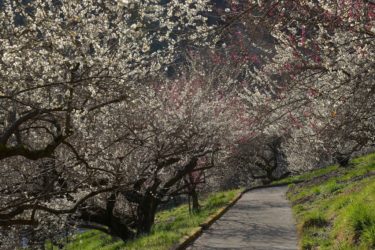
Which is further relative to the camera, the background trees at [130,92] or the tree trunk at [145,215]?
the tree trunk at [145,215]

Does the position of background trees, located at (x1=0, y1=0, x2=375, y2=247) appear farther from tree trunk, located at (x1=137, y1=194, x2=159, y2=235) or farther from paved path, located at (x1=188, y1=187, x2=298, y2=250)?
paved path, located at (x1=188, y1=187, x2=298, y2=250)

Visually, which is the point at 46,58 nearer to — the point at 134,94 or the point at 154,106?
the point at 134,94

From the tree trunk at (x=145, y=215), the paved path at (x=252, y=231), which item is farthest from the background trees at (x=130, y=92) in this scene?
Result: the paved path at (x=252, y=231)

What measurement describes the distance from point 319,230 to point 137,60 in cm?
580

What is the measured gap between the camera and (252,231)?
1335 cm

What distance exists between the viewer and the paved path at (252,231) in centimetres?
1102

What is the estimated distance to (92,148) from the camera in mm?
10672

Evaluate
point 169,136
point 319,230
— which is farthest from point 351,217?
point 169,136

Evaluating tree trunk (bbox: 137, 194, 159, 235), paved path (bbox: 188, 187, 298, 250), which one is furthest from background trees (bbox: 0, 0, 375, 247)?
paved path (bbox: 188, 187, 298, 250)

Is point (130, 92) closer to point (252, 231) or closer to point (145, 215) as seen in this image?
point (252, 231)

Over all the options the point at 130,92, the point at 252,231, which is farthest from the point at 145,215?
the point at 130,92

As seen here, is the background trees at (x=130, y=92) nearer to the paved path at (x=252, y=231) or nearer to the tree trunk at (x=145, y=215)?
the tree trunk at (x=145, y=215)

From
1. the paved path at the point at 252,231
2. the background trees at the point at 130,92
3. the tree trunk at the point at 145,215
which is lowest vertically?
the paved path at the point at 252,231

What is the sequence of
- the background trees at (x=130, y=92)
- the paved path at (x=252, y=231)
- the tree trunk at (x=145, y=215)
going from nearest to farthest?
1. the background trees at (x=130, y=92)
2. the paved path at (x=252, y=231)
3. the tree trunk at (x=145, y=215)
